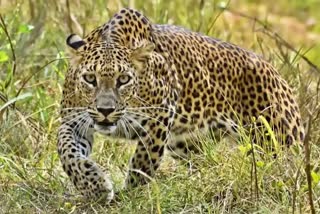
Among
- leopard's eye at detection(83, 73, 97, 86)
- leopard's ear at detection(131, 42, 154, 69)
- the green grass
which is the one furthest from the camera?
leopard's ear at detection(131, 42, 154, 69)

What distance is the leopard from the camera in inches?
322

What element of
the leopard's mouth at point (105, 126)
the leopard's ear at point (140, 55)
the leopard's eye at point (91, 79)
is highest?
the leopard's ear at point (140, 55)

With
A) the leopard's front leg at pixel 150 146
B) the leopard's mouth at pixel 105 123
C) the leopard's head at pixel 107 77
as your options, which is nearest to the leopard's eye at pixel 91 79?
the leopard's head at pixel 107 77

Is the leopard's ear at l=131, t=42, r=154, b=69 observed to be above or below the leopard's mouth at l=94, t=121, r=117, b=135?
above

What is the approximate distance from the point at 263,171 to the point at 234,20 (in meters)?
7.73

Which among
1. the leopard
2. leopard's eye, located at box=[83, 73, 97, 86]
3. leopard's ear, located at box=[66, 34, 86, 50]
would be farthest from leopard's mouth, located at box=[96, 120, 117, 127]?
leopard's ear, located at box=[66, 34, 86, 50]

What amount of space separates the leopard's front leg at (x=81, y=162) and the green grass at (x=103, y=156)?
0.26 feet

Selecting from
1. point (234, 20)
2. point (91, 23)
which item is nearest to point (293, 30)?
point (234, 20)

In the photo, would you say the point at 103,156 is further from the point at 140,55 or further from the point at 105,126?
the point at 105,126

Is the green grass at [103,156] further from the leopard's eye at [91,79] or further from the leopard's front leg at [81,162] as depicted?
the leopard's eye at [91,79]

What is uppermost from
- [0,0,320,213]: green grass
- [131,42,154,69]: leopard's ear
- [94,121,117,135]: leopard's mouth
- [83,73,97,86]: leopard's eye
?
[131,42,154,69]: leopard's ear

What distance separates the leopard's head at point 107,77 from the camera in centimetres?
805

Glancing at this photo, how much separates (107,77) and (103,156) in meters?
1.13

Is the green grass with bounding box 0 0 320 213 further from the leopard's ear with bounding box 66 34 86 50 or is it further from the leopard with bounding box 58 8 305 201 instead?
the leopard's ear with bounding box 66 34 86 50
